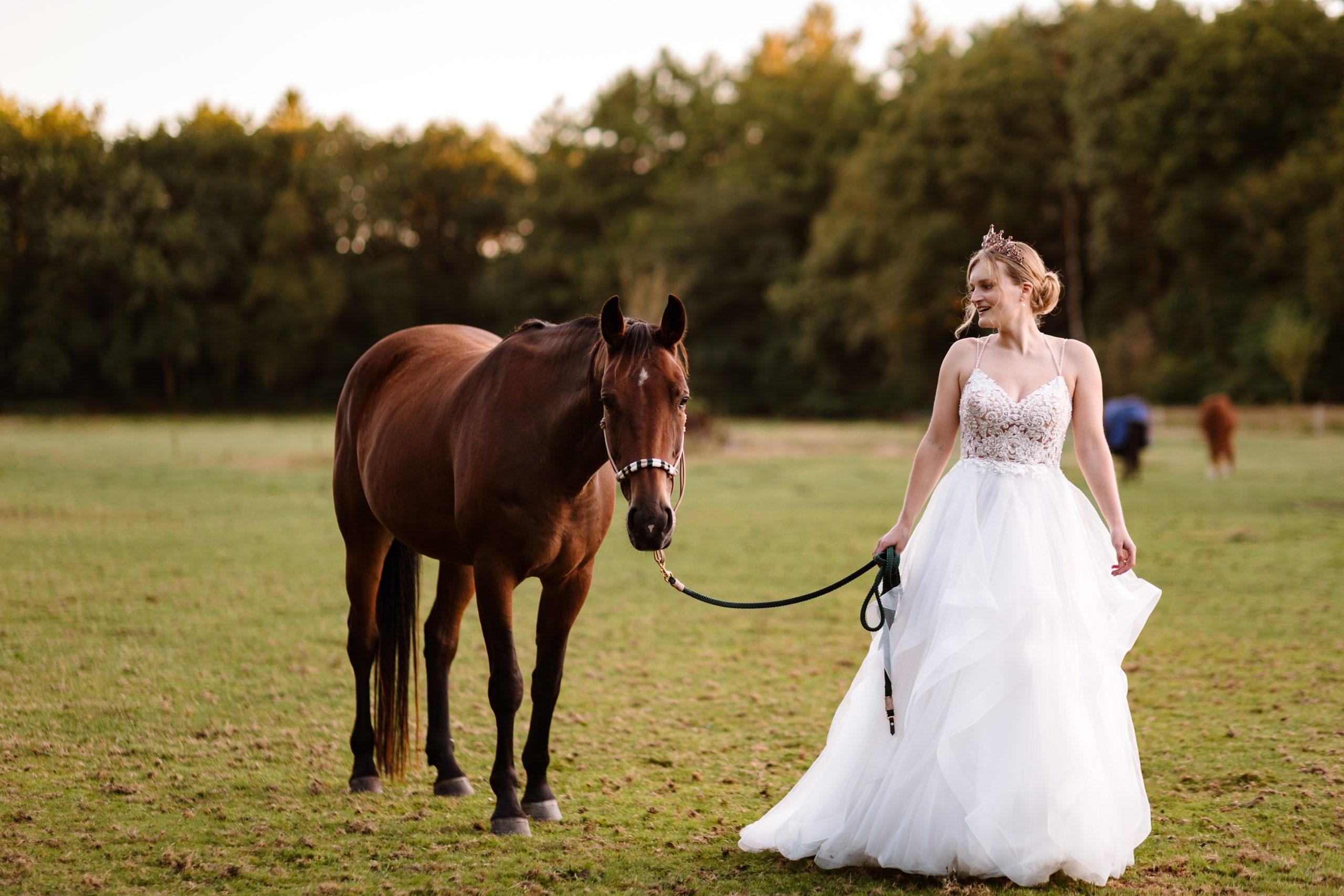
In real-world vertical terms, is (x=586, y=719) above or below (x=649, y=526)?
below

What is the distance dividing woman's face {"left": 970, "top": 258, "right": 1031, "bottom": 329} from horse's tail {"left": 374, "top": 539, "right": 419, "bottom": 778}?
2.81m

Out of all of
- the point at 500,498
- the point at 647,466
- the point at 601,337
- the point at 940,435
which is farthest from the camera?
the point at 500,498

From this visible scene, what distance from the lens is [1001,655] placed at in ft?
11.4

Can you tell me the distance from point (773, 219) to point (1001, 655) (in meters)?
54.2

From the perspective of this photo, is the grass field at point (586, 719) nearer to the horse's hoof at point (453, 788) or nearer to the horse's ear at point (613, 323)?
the horse's hoof at point (453, 788)

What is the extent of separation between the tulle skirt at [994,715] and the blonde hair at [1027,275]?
557 millimetres

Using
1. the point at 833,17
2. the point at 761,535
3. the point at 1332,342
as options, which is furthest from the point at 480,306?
the point at 761,535

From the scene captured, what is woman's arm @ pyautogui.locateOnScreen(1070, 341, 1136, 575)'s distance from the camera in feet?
12.2

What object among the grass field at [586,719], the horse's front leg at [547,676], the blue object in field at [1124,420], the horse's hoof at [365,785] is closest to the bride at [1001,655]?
the grass field at [586,719]

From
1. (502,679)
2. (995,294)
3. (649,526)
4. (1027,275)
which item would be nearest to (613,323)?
(649,526)

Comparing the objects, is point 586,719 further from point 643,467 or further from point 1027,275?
point 1027,275

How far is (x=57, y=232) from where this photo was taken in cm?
3938

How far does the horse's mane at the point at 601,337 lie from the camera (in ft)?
12.2

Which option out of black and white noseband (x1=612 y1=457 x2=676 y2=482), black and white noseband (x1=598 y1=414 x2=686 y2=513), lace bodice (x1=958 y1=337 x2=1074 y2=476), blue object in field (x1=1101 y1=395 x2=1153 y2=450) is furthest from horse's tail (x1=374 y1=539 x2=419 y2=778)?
blue object in field (x1=1101 y1=395 x2=1153 y2=450)
